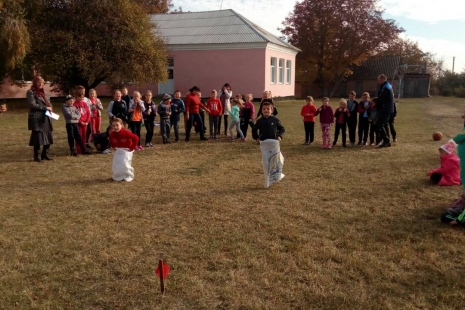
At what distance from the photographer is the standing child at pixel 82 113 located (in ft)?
32.5

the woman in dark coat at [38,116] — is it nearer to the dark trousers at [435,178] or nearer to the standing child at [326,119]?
the standing child at [326,119]

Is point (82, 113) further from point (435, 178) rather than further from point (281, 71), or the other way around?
point (281, 71)

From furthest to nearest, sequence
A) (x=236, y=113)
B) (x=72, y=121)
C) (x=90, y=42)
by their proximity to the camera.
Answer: (x=90, y=42) → (x=236, y=113) → (x=72, y=121)

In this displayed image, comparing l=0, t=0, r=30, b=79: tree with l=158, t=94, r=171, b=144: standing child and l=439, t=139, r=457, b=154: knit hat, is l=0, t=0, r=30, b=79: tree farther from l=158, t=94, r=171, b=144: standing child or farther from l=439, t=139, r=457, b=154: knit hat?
l=439, t=139, r=457, b=154: knit hat

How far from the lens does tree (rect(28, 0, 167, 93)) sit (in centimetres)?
2125

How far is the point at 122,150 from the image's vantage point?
7586 mm

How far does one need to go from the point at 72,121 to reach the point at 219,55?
20670 mm

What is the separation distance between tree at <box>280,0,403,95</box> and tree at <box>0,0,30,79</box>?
30.0m

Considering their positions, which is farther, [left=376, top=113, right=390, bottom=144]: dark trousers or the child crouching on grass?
[left=376, top=113, right=390, bottom=144]: dark trousers

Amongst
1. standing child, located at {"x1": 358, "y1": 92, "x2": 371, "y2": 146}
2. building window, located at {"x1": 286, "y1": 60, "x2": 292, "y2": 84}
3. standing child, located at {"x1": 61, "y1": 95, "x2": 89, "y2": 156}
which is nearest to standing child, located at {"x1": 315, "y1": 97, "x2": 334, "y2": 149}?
standing child, located at {"x1": 358, "y1": 92, "x2": 371, "y2": 146}

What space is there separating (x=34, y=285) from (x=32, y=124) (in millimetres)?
6169

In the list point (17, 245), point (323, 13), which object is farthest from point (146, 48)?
point (323, 13)

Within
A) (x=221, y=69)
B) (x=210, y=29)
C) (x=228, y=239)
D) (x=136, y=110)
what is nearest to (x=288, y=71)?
(x=221, y=69)

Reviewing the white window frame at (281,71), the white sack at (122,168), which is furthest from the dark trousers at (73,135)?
the white window frame at (281,71)
